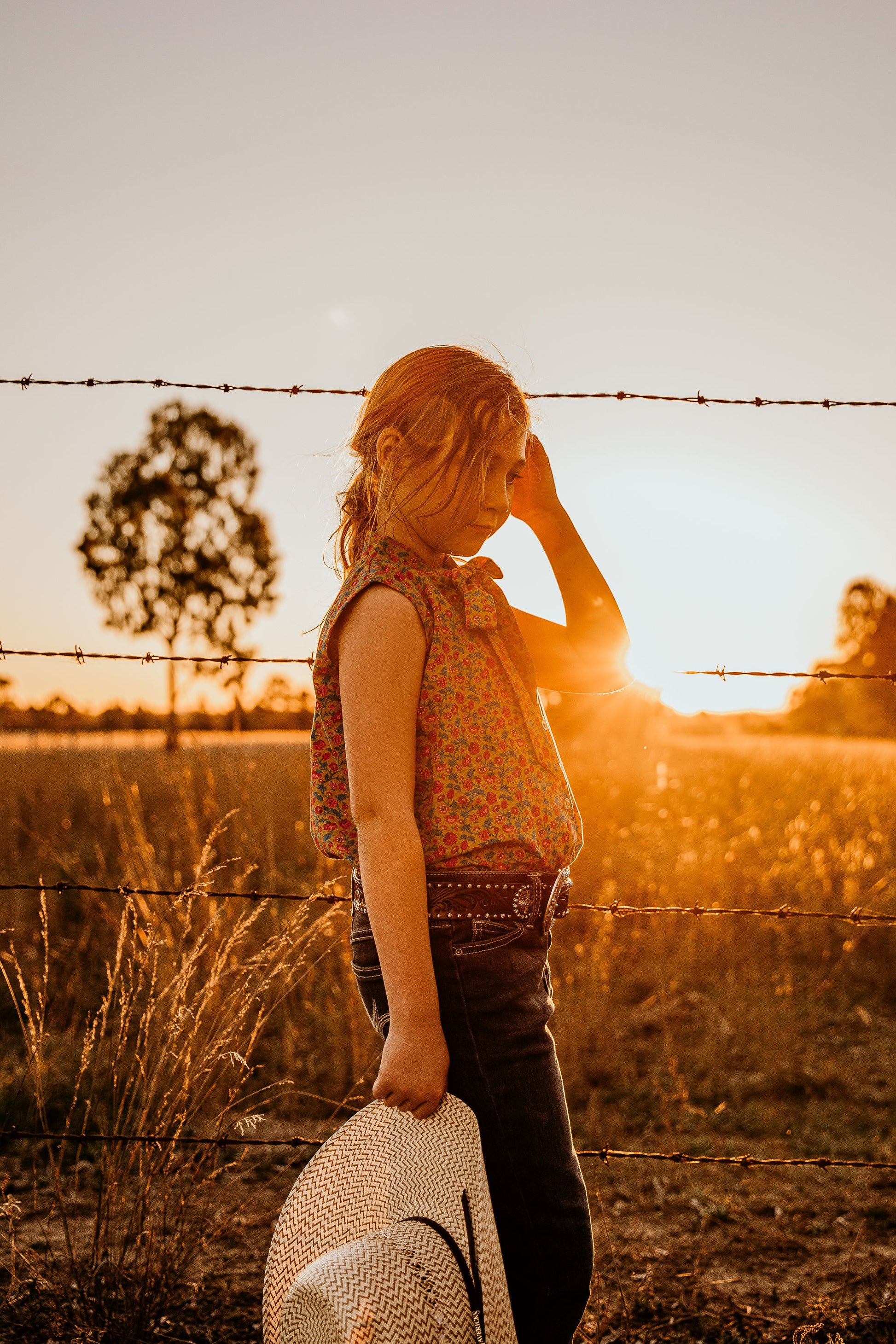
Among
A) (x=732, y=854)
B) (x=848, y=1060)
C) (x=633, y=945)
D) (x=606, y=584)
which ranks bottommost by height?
(x=848, y=1060)

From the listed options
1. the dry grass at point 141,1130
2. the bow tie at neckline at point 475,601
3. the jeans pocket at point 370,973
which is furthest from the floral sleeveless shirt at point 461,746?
the dry grass at point 141,1130

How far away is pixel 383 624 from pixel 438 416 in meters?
0.32

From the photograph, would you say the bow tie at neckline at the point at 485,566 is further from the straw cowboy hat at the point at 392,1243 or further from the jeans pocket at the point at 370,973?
the straw cowboy hat at the point at 392,1243

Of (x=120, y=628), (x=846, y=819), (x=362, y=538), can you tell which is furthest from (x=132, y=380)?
(x=120, y=628)

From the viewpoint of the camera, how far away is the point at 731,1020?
3740 mm

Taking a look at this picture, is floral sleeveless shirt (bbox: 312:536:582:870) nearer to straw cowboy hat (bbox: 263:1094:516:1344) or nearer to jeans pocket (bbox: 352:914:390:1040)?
jeans pocket (bbox: 352:914:390:1040)

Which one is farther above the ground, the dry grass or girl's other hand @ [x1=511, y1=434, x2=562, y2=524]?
girl's other hand @ [x1=511, y1=434, x2=562, y2=524]

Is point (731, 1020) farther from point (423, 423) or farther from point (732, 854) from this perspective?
point (423, 423)

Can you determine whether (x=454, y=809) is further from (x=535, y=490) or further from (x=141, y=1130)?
(x=141, y=1130)

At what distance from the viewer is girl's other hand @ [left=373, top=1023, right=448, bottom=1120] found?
1157mm

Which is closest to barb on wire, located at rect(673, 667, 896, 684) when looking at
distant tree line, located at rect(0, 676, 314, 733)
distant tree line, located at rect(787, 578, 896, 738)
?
distant tree line, located at rect(0, 676, 314, 733)

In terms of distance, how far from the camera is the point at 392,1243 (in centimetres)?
107

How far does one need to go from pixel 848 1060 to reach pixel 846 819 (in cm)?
254

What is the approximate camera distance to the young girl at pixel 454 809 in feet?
3.87
